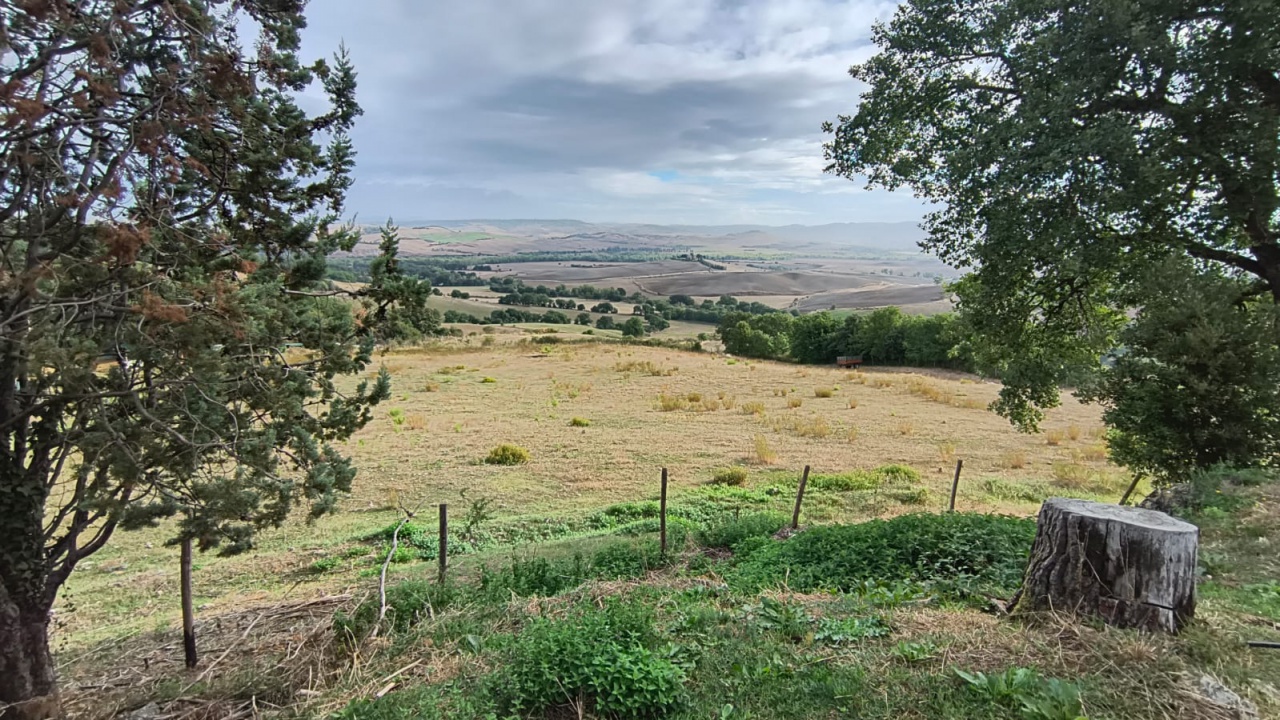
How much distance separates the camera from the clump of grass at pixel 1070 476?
1551cm

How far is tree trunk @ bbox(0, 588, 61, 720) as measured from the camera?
15.5 ft

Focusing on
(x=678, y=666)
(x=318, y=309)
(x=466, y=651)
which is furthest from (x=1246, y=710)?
(x=318, y=309)

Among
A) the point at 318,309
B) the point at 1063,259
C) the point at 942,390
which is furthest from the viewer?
the point at 942,390

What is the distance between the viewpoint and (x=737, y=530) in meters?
9.62

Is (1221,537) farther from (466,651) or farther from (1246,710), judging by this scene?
(466,651)

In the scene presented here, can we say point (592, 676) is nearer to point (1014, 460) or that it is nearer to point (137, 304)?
point (137, 304)

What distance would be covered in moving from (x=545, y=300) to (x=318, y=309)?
102 metres

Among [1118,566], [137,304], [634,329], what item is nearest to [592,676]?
[1118,566]

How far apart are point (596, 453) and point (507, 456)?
9.15 ft

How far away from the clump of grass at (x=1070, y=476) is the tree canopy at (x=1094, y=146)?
5.67m

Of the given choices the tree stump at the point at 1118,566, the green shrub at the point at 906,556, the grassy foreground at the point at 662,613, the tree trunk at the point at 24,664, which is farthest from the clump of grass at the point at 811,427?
the tree trunk at the point at 24,664

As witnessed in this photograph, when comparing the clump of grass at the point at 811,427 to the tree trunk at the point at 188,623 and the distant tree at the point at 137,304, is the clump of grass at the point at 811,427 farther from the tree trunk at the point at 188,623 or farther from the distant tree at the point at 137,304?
the tree trunk at the point at 188,623

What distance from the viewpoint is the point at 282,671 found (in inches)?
187

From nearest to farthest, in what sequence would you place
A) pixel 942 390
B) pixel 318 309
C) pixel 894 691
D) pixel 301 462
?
pixel 894 691, pixel 301 462, pixel 318 309, pixel 942 390
